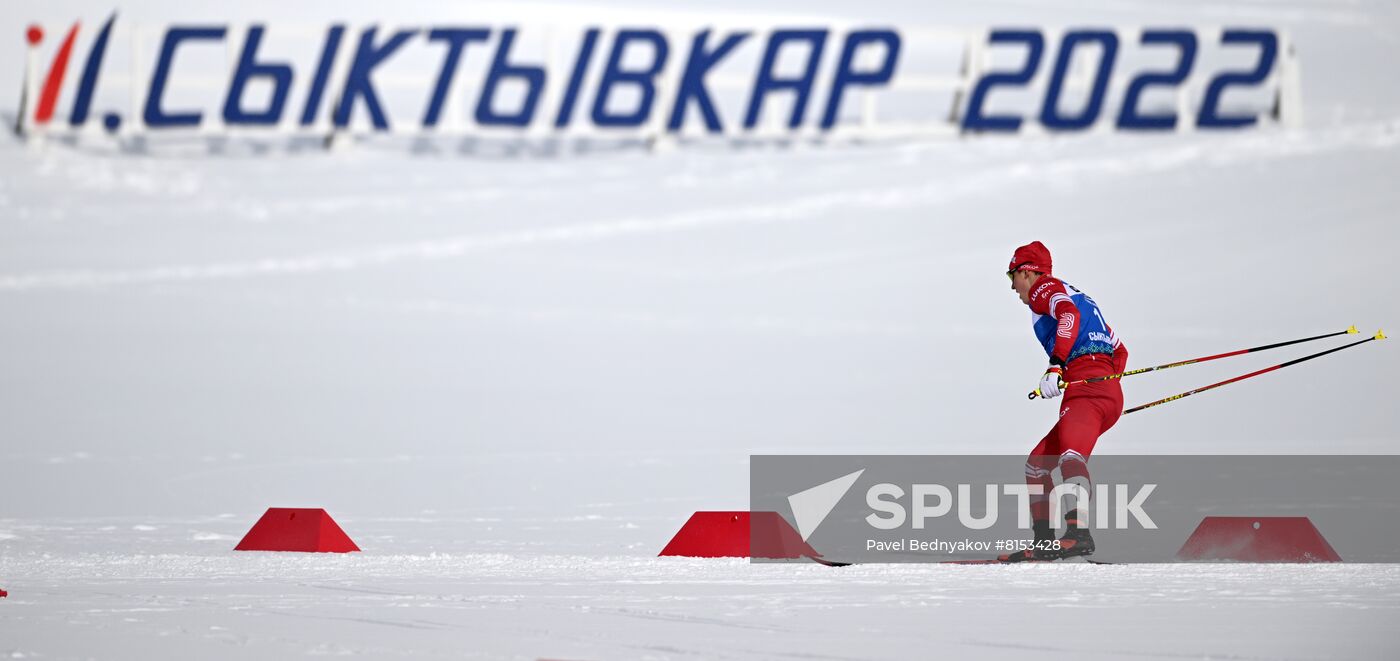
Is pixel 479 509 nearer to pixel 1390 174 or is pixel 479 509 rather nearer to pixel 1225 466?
pixel 1225 466

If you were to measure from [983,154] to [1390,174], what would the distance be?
4.97 metres

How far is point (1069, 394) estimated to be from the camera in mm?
7211

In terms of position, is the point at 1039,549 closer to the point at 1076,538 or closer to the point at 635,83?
the point at 1076,538

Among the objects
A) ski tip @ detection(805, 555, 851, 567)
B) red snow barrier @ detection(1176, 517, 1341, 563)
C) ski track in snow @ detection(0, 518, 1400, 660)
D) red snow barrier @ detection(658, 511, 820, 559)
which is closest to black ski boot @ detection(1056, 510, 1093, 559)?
ski track in snow @ detection(0, 518, 1400, 660)

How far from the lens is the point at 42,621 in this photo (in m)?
5.71

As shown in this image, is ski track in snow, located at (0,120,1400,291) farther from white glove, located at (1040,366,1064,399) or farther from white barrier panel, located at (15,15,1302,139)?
white glove, located at (1040,366,1064,399)

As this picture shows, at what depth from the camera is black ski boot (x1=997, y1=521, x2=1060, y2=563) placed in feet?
23.2

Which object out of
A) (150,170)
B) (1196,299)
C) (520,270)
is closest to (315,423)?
(520,270)

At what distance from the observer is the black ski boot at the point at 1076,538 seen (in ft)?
23.0

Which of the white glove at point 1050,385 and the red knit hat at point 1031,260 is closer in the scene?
the white glove at point 1050,385

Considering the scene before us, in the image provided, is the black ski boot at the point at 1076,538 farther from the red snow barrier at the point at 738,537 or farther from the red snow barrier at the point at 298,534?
the red snow barrier at the point at 298,534

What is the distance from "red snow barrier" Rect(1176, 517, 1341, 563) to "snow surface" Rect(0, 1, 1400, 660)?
13.3 inches

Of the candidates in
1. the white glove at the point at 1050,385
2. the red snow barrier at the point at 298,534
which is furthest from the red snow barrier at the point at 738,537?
the red snow barrier at the point at 298,534

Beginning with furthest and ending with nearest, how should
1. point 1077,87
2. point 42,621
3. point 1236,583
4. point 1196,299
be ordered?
point 1077,87
point 1196,299
point 1236,583
point 42,621
